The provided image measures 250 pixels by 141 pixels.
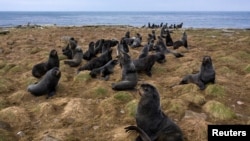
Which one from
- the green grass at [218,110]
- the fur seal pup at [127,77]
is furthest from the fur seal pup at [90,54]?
the green grass at [218,110]

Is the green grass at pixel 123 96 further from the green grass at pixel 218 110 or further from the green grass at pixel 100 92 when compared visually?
the green grass at pixel 218 110

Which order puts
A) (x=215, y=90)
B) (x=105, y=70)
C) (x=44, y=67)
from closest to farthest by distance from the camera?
(x=215, y=90) < (x=105, y=70) < (x=44, y=67)

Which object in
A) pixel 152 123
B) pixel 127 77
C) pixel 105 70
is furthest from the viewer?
pixel 105 70

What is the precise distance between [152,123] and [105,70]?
7.81 meters

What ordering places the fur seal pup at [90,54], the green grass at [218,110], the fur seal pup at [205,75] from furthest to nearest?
the fur seal pup at [90,54]
the fur seal pup at [205,75]
the green grass at [218,110]

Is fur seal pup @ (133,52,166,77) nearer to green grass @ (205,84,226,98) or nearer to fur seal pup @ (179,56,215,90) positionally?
fur seal pup @ (179,56,215,90)

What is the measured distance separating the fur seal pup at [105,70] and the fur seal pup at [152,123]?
21.8 feet

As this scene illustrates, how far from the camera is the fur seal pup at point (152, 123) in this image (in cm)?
932

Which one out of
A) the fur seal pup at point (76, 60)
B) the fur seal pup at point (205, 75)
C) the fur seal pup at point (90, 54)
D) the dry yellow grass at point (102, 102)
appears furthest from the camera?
the fur seal pup at point (90, 54)

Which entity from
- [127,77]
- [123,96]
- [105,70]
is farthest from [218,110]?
[105,70]

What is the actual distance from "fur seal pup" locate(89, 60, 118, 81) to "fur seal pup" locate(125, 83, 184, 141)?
21.8 ft

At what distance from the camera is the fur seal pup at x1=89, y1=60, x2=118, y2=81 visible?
54.8 feet

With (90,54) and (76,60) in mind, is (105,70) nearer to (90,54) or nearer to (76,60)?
(76,60)

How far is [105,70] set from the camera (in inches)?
673
